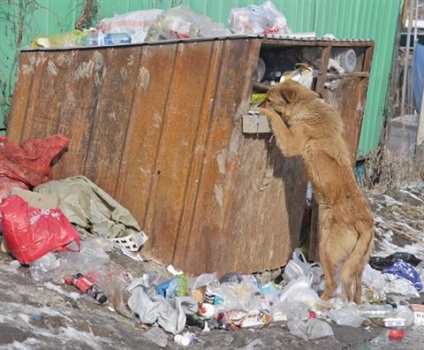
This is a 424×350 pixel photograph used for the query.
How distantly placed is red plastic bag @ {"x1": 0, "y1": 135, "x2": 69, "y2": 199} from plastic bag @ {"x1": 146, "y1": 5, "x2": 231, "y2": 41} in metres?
1.18

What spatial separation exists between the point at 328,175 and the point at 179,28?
169 centimetres

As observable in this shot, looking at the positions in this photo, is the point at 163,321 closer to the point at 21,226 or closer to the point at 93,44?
the point at 21,226

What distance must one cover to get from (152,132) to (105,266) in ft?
3.72

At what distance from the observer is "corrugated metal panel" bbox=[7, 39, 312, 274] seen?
5688 millimetres

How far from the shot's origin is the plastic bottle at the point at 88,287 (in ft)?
16.8

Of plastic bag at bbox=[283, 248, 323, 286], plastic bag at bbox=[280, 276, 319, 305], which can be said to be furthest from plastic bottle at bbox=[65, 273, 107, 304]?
plastic bag at bbox=[283, 248, 323, 286]

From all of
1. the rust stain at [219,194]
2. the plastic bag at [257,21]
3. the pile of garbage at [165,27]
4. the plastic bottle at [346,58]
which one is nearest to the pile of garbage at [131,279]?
the rust stain at [219,194]

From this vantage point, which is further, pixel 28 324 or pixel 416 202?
pixel 416 202

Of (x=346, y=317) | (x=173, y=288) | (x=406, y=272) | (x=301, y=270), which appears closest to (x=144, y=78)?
(x=173, y=288)

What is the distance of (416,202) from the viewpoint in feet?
32.9

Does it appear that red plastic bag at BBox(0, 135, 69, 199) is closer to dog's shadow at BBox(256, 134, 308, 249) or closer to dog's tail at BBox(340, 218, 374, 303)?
dog's shadow at BBox(256, 134, 308, 249)

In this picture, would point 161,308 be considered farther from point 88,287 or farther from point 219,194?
point 219,194

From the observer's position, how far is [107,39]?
21.2ft

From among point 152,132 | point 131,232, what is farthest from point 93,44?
point 131,232
